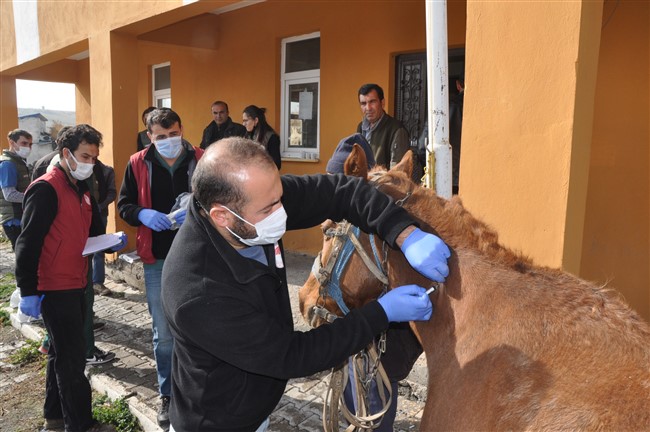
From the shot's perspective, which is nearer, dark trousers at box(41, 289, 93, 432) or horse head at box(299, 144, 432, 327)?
horse head at box(299, 144, 432, 327)

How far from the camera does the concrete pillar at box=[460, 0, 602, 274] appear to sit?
2816 millimetres

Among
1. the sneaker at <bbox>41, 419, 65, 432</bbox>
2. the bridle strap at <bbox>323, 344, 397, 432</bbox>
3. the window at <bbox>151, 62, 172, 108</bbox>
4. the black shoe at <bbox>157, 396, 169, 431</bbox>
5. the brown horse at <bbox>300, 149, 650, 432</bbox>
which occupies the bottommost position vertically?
the sneaker at <bbox>41, 419, 65, 432</bbox>

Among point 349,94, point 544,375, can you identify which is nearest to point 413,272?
point 544,375

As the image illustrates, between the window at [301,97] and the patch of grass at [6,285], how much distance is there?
178 inches

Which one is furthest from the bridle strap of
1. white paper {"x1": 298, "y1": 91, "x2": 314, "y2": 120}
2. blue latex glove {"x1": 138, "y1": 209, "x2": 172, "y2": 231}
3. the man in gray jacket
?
white paper {"x1": 298, "y1": 91, "x2": 314, "y2": 120}

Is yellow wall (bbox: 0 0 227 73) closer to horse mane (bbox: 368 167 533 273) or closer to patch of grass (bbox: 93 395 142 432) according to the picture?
patch of grass (bbox: 93 395 142 432)

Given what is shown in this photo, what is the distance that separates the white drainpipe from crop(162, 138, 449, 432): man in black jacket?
1.12 meters

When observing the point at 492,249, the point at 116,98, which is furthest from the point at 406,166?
the point at 116,98

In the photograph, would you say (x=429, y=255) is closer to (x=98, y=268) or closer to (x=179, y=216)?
(x=179, y=216)

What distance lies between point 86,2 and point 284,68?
322 cm

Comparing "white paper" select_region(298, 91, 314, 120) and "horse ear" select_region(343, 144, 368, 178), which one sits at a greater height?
"white paper" select_region(298, 91, 314, 120)

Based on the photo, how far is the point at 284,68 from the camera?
807 centimetres

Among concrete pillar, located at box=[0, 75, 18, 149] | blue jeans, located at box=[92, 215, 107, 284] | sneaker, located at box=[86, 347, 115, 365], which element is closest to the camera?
sneaker, located at box=[86, 347, 115, 365]

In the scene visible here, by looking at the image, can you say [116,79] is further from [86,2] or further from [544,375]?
[544,375]
